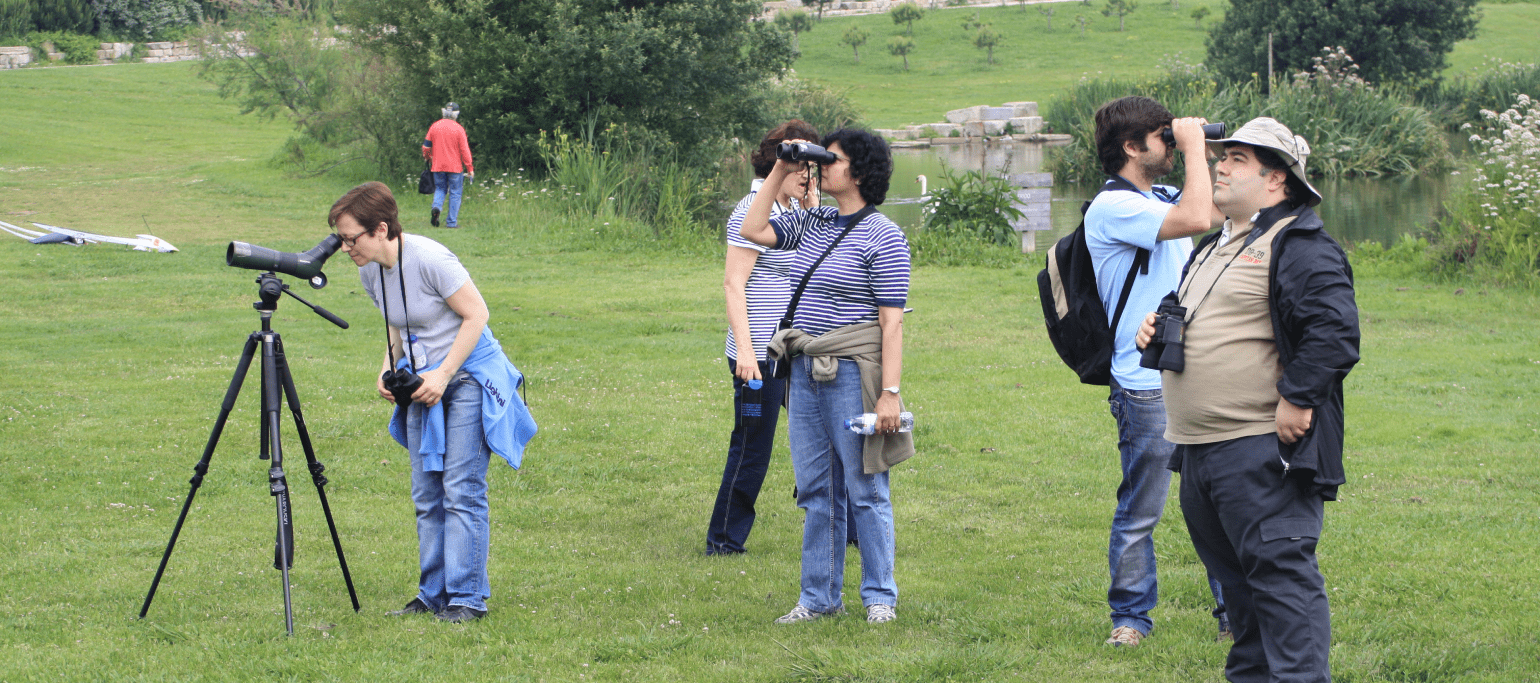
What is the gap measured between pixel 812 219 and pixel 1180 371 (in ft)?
5.62

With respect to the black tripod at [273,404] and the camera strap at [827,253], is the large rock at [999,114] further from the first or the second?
the black tripod at [273,404]

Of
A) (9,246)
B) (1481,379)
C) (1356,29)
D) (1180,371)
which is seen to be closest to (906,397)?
(1481,379)

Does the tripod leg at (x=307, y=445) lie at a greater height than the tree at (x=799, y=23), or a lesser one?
lesser

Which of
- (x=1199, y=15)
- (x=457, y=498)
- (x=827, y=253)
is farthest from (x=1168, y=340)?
(x=1199, y=15)

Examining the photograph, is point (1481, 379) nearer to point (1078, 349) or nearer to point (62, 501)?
point (1078, 349)

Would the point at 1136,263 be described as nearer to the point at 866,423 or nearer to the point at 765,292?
the point at 866,423

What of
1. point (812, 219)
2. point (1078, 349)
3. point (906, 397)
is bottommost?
point (906, 397)

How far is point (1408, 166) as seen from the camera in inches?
1172

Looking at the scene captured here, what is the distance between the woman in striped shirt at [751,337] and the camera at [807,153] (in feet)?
1.87

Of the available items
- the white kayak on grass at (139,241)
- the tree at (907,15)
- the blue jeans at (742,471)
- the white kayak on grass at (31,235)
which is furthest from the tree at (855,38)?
the blue jeans at (742,471)

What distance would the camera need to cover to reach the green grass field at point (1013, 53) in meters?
58.6

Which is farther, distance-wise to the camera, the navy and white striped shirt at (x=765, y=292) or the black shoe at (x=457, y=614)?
the navy and white striped shirt at (x=765, y=292)

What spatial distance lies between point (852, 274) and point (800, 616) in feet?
4.37

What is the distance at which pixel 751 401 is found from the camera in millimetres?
5445
